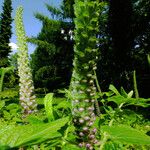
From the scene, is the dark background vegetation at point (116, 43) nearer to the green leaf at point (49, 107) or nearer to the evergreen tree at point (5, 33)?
the green leaf at point (49, 107)

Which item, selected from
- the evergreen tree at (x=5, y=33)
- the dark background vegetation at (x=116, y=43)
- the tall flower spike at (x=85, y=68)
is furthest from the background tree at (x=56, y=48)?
the tall flower spike at (x=85, y=68)

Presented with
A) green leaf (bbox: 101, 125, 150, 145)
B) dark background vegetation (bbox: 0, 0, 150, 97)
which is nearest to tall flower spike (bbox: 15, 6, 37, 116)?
green leaf (bbox: 101, 125, 150, 145)

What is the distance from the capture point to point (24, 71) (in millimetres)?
3537

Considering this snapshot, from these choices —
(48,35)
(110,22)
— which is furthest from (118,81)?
(48,35)

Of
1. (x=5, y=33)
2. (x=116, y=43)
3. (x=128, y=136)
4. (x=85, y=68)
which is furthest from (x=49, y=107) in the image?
(x=5, y=33)

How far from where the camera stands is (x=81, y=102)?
57.6 inches

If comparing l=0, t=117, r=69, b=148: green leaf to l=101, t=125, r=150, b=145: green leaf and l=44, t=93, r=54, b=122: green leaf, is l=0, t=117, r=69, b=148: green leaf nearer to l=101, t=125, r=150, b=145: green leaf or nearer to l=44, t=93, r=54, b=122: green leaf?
l=101, t=125, r=150, b=145: green leaf

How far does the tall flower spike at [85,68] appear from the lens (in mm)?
1389

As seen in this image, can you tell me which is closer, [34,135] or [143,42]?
[34,135]

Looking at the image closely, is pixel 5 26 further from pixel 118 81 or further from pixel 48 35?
pixel 118 81

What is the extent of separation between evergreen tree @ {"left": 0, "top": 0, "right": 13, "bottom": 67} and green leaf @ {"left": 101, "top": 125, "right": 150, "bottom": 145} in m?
68.0

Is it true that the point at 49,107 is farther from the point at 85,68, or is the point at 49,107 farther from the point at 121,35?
the point at 121,35

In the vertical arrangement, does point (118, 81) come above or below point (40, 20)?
below

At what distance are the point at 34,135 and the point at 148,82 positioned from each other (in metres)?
28.6
